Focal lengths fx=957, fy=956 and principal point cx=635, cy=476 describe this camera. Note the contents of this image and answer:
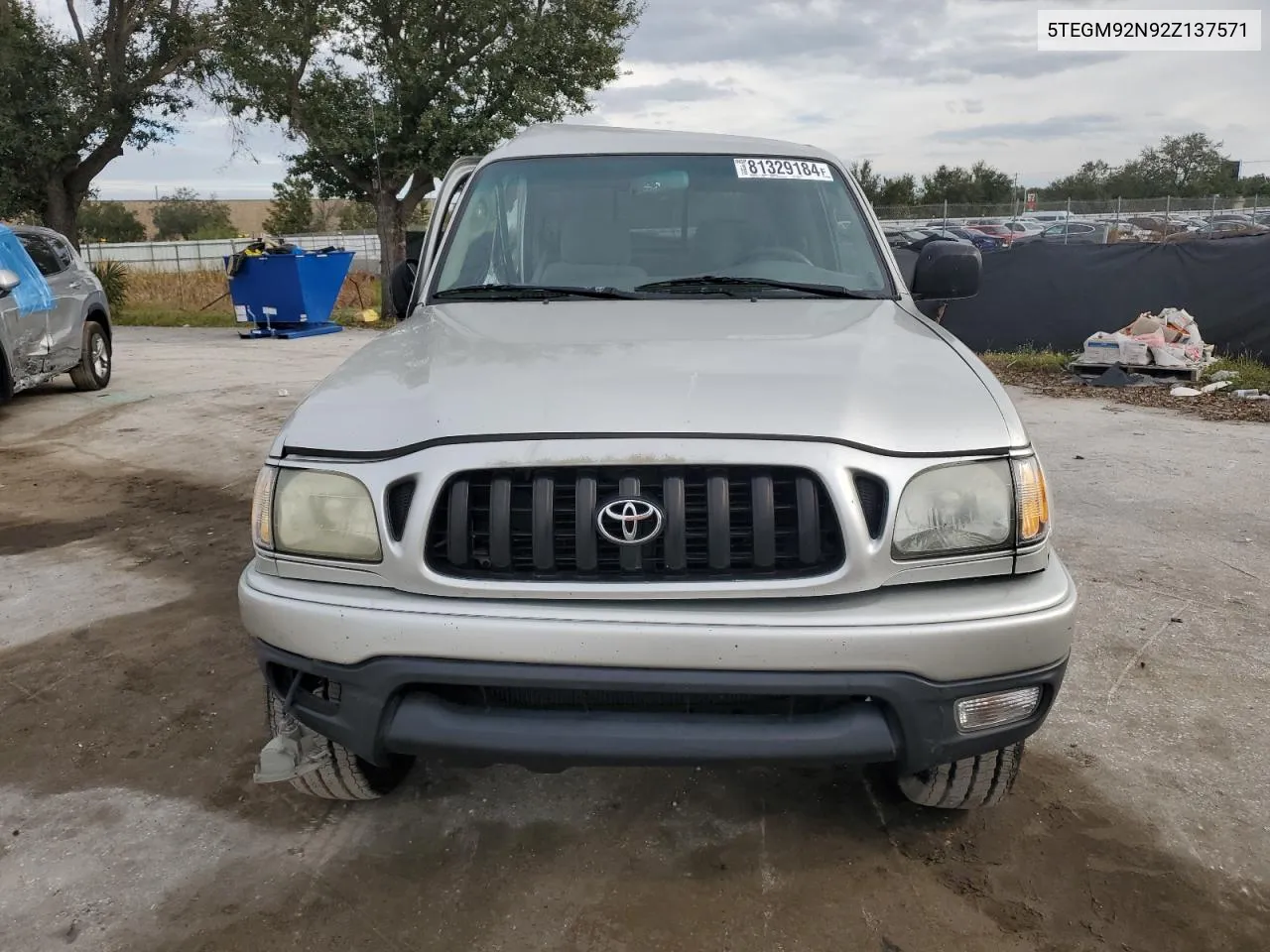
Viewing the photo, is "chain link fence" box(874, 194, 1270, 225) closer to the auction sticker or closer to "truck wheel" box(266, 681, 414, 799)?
the auction sticker

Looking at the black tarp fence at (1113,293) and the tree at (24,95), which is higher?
the tree at (24,95)

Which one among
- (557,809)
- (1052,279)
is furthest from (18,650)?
(1052,279)

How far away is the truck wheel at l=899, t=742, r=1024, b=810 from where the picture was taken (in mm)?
2371

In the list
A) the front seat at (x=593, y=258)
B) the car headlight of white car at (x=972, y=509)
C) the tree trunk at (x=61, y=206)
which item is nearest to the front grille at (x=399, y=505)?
the car headlight of white car at (x=972, y=509)

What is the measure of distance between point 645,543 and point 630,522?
60 millimetres

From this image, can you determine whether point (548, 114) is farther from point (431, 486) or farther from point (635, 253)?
point (431, 486)

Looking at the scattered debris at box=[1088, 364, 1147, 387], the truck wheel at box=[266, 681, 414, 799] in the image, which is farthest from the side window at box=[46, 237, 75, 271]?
the scattered debris at box=[1088, 364, 1147, 387]

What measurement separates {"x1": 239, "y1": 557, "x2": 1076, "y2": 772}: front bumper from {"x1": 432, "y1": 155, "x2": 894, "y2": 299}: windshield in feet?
4.72

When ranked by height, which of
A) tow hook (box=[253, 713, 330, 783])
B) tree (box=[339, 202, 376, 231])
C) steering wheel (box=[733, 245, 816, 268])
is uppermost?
tree (box=[339, 202, 376, 231])

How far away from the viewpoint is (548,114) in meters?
18.9

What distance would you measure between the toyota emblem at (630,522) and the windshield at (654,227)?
4.30 feet

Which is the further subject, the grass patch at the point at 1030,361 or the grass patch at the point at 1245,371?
the grass patch at the point at 1030,361

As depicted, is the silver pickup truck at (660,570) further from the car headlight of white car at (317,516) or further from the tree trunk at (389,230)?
the tree trunk at (389,230)

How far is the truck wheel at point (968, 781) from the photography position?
93.4 inches
